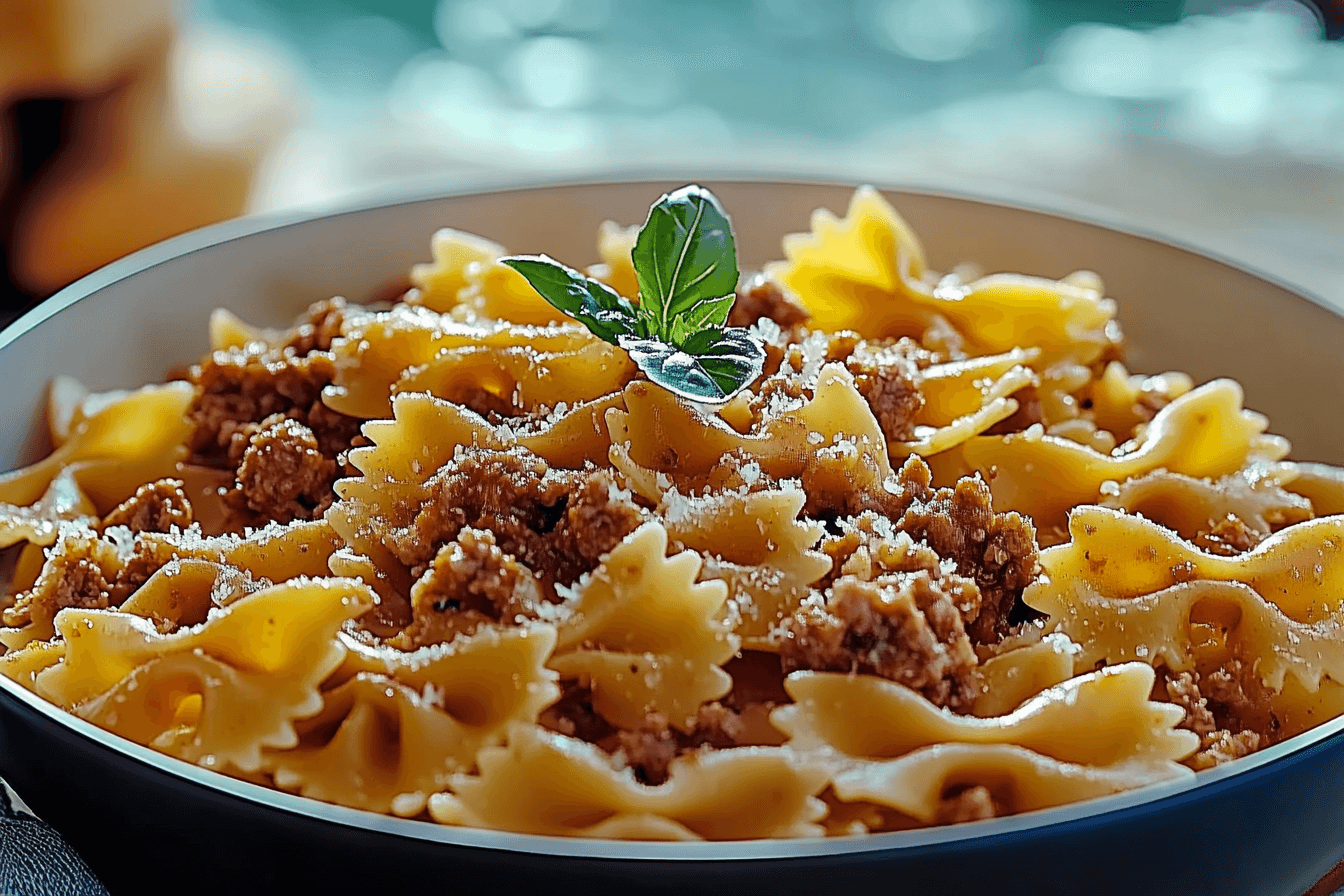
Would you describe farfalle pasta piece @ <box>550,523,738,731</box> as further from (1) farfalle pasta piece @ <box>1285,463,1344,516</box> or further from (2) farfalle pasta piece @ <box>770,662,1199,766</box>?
(1) farfalle pasta piece @ <box>1285,463,1344,516</box>

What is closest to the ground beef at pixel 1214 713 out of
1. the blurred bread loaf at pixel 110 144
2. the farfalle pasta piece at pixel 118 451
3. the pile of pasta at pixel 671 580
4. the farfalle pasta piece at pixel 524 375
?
the pile of pasta at pixel 671 580

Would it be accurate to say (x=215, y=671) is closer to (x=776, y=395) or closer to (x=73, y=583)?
(x=73, y=583)

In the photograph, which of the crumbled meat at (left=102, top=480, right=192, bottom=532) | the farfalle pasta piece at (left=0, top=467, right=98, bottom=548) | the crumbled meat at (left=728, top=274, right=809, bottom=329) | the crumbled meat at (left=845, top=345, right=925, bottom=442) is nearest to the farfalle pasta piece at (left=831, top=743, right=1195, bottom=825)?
the crumbled meat at (left=845, top=345, right=925, bottom=442)

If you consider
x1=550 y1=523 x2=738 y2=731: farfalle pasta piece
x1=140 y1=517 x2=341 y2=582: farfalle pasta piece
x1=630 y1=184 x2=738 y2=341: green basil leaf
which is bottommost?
x1=140 y1=517 x2=341 y2=582: farfalle pasta piece

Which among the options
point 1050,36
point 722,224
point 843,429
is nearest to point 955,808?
point 843,429

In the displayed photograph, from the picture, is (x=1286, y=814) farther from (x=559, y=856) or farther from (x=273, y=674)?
(x=273, y=674)

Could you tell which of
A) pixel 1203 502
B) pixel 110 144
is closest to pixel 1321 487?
pixel 1203 502

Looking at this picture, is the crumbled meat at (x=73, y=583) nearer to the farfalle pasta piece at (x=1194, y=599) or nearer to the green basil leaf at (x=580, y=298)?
the green basil leaf at (x=580, y=298)
